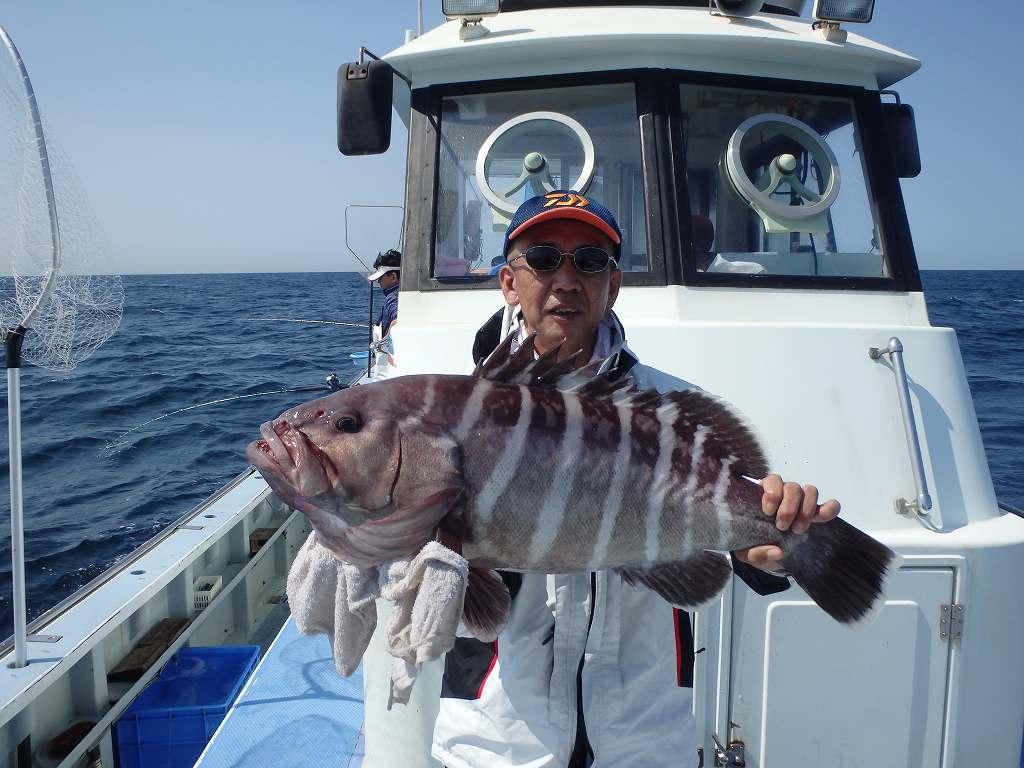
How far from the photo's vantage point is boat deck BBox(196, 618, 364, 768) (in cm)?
341

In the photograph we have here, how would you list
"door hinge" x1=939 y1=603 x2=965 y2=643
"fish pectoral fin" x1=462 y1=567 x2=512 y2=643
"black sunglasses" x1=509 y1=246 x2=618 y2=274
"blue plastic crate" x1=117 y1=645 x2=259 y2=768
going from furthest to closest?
"blue plastic crate" x1=117 y1=645 x2=259 y2=768 → "door hinge" x1=939 y1=603 x2=965 y2=643 → "black sunglasses" x1=509 y1=246 x2=618 y2=274 → "fish pectoral fin" x1=462 y1=567 x2=512 y2=643

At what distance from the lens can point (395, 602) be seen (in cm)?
179

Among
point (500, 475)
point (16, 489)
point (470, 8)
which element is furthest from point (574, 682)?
point (470, 8)

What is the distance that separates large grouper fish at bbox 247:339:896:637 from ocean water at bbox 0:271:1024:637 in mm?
5962

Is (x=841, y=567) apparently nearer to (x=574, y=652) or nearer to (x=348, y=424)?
(x=574, y=652)

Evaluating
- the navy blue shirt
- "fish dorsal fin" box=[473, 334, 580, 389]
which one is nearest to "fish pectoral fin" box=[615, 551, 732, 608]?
"fish dorsal fin" box=[473, 334, 580, 389]

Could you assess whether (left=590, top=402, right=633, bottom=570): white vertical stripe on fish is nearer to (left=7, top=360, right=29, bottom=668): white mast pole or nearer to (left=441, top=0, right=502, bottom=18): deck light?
(left=7, top=360, right=29, bottom=668): white mast pole

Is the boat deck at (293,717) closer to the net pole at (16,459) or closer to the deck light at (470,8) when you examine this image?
the net pole at (16,459)

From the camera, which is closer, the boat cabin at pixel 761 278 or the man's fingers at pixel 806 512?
the man's fingers at pixel 806 512

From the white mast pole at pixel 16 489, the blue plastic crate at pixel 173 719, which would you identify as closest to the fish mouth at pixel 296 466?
the white mast pole at pixel 16 489

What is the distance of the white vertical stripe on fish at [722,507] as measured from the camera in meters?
1.83

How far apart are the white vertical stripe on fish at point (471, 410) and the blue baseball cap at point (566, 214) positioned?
69 cm

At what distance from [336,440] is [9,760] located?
3.10 m

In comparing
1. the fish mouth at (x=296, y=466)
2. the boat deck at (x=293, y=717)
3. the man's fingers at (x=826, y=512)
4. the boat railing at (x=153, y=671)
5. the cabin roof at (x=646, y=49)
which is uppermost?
the cabin roof at (x=646, y=49)
